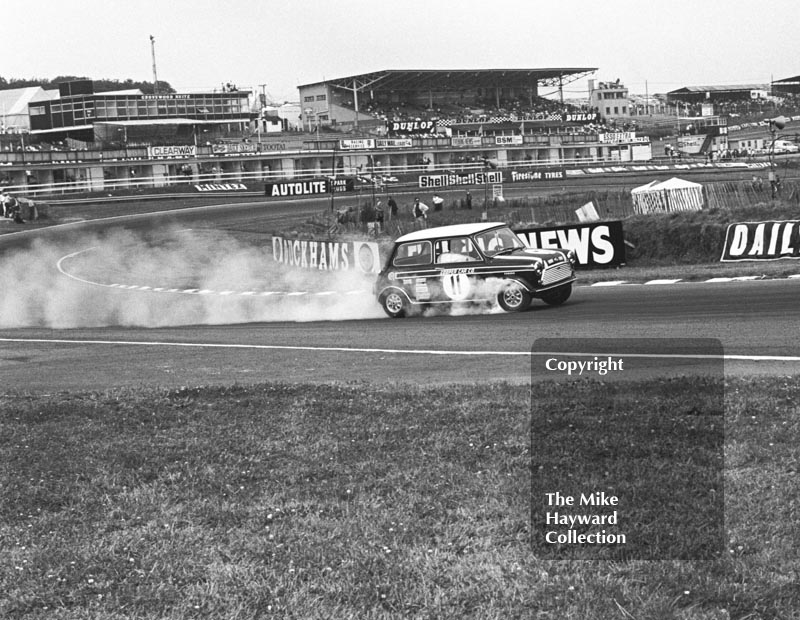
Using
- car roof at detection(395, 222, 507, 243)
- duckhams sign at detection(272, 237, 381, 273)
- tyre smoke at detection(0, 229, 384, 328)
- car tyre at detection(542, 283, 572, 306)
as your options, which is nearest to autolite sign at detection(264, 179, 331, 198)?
tyre smoke at detection(0, 229, 384, 328)

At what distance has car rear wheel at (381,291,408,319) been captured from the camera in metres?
17.8

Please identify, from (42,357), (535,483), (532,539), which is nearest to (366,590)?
(532,539)

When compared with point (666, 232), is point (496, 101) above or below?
above

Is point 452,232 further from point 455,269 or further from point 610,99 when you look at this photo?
point 610,99

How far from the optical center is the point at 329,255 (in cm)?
3033

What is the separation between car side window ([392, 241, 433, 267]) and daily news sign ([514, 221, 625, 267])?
8.64 m

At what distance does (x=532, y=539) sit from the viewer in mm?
5250

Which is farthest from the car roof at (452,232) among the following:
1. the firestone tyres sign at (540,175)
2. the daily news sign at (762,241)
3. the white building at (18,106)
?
the white building at (18,106)

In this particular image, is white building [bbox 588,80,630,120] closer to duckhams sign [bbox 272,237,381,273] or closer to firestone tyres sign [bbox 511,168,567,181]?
firestone tyres sign [bbox 511,168,567,181]

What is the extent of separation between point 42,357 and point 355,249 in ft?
48.4

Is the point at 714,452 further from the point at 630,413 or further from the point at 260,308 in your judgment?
the point at 260,308

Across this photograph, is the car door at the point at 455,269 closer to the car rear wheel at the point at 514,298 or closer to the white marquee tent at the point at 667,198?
the car rear wheel at the point at 514,298

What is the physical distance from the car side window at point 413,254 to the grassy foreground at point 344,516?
8.80 meters

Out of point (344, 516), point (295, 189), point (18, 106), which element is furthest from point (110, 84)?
point (344, 516)
